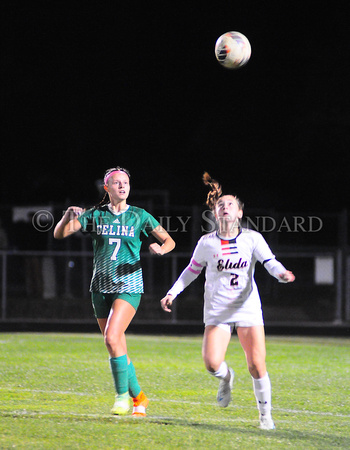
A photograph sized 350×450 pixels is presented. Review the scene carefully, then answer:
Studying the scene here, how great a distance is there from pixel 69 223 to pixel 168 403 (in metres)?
2.05

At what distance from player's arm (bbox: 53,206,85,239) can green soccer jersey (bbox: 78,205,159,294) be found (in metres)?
0.06

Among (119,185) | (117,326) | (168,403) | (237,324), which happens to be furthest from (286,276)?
(168,403)

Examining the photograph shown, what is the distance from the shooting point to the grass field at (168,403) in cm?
634

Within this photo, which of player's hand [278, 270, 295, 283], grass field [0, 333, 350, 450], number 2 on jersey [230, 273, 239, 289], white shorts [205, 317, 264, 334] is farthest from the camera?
number 2 on jersey [230, 273, 239, 289]

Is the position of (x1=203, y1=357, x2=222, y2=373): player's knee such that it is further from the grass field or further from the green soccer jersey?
the green soccer jersey

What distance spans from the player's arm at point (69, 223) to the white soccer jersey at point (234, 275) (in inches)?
40.2

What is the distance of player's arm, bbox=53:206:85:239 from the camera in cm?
741

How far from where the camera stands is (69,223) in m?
7.43

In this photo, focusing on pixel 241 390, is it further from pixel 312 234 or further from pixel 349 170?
pixel 349 170

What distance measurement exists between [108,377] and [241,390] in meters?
1.78

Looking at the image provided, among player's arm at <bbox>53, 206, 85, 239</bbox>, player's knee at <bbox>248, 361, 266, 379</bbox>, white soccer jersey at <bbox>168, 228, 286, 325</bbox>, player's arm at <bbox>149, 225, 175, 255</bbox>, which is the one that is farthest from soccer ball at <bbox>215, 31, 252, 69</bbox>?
player's knee at <bbox>248, 361, 266, 379</bbox>

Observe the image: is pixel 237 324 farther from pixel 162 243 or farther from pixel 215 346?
pixel 162 243

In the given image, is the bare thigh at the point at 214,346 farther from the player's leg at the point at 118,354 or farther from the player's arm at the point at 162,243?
the player's arm at the point at 162,243

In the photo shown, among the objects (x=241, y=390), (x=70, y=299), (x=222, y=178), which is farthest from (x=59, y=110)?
(x=241, y=390)
